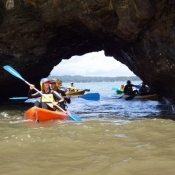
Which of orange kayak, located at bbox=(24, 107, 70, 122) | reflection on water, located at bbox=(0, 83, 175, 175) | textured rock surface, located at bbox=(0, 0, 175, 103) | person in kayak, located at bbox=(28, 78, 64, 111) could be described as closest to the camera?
reflection on water, located at bbox=(0, 83, 175, 175)

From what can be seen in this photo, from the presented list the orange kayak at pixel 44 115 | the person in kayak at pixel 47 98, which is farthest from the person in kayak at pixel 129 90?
the orange kayak at pixel 44 115

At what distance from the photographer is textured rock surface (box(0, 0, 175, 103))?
6.93 m

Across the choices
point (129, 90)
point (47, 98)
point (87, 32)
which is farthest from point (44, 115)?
point (129, 90)

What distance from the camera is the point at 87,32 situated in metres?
10.2

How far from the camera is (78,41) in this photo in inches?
458

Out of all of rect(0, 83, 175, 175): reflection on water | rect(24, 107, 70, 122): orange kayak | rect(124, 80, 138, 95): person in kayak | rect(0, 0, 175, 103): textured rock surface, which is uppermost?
rect(0, 0, 175, 103): textured rock surface

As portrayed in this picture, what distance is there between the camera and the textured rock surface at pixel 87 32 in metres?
6.93

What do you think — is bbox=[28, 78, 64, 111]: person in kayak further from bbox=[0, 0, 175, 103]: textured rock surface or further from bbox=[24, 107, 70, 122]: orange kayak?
bbox=[0, 0, 175, 103]: textured rock surface

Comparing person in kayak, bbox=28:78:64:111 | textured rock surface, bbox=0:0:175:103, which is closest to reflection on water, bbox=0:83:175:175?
person in kayak, bbox=28:78:64:111

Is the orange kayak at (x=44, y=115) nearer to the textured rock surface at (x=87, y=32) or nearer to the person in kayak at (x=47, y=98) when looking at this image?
the person in kayak at (x=47, y=98)

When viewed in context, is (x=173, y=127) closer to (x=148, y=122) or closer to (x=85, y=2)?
(x=148, y=122)

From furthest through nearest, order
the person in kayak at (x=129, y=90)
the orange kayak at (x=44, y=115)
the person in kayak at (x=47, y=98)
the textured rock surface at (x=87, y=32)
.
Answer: the person in kayak at (x=129, y=90)
the person in kayak at (x=47, y=98)
the textured rock surface at (x=87, y=32)
the orange kayak at (x=44, y=115)

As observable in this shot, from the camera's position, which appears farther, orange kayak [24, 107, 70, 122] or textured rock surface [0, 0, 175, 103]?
textured rock surface [0, 0, 175, 103]

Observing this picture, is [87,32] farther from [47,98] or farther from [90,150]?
[90,150]
